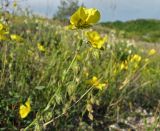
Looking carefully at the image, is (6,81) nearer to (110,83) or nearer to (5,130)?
(5,130)

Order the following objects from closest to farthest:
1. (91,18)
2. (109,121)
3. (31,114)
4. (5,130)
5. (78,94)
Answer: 1. (91,18)
2. (5,130)
3. (31,114)
4. (78,94)
5. (109,121)

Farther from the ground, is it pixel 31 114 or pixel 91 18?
pixel 91 18

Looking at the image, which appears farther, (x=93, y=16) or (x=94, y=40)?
(x=94, y=40)

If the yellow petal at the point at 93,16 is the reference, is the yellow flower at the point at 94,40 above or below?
below

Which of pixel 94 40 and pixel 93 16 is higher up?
pixel 93 16

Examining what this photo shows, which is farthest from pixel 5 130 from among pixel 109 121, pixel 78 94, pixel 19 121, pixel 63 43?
pixel 63 43

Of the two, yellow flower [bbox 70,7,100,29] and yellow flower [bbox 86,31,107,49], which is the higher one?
yellow flower [bbox 70,7,100,29]

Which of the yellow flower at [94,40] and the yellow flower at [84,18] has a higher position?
the yellow flower at [84,18]

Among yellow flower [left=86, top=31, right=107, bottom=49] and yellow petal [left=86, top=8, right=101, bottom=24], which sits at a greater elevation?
yellow petal [left=86, top=8, right=101, bottom=24]
